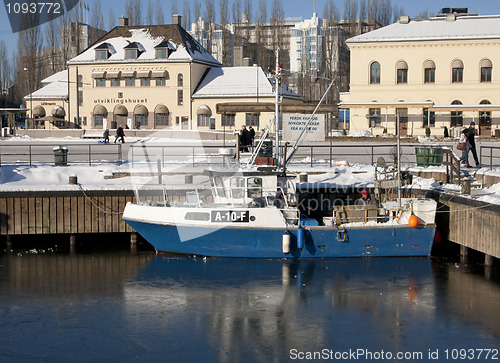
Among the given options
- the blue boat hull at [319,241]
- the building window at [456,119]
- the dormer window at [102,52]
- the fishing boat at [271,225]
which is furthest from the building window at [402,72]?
the blue boat hull at [319,241]

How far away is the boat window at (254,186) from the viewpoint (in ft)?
72.7

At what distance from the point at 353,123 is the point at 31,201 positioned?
45372 millimetres

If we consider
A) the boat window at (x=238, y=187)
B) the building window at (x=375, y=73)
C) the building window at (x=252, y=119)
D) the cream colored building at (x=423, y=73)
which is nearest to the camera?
the boat window at (x=238, y=187)

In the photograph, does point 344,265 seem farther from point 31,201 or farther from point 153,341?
point 31,201

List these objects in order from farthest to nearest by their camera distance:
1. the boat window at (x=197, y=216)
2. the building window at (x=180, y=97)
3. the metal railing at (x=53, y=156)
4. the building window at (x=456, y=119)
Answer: the building window at (x=180, y=97), the building window at (x=456, y=119), the metal railing at (x=53, y=156), the boat window at (x=197, y=216)

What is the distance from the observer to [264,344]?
14648 mm

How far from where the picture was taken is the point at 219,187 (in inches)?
875

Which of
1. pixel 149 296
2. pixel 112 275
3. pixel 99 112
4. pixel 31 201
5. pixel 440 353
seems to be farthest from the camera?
pixel 99 112

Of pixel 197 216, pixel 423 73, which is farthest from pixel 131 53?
pixel 197 216

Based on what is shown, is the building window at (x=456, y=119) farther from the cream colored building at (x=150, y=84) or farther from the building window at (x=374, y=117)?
the cream colored building at (x=150, y=84)

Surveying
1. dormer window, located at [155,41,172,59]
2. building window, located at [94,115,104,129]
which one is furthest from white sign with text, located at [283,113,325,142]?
building window, located at [94,115,104,129]

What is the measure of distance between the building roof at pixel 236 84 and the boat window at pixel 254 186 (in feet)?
152

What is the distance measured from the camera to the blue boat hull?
850 inches

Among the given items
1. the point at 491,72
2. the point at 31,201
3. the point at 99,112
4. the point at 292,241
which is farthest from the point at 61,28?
→ the point at 292,241
